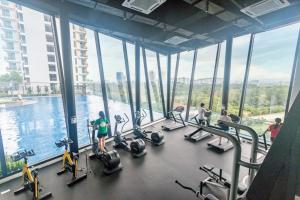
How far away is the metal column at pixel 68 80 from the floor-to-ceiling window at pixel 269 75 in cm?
592

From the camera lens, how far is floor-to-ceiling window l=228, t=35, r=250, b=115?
5762 mm

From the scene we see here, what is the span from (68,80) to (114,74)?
6.62 feet

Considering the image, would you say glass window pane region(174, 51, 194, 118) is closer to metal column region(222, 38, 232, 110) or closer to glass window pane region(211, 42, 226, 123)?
glass window pane region(211, 42, 226, 123)

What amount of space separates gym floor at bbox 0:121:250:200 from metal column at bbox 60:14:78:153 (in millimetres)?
920

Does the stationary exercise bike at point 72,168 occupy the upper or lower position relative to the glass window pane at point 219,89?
lower

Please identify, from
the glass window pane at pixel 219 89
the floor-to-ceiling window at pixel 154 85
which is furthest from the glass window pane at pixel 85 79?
the glass window pane at pixel 219 89

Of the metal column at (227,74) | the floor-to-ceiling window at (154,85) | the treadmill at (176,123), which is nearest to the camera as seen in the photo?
the metal column at (227,74)

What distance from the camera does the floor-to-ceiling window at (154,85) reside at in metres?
7.84

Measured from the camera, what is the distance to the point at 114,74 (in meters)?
6.15

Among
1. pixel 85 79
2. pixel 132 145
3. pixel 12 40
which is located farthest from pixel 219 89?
pixel 12 40

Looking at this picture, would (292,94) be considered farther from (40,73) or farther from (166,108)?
(40,73)

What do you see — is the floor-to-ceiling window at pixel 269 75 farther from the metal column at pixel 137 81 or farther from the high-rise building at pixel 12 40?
the high-rise building at pixel 12 40

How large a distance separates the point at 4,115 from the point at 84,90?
84.7 inches

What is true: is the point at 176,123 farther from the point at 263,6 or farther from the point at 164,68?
the point at 263,6
